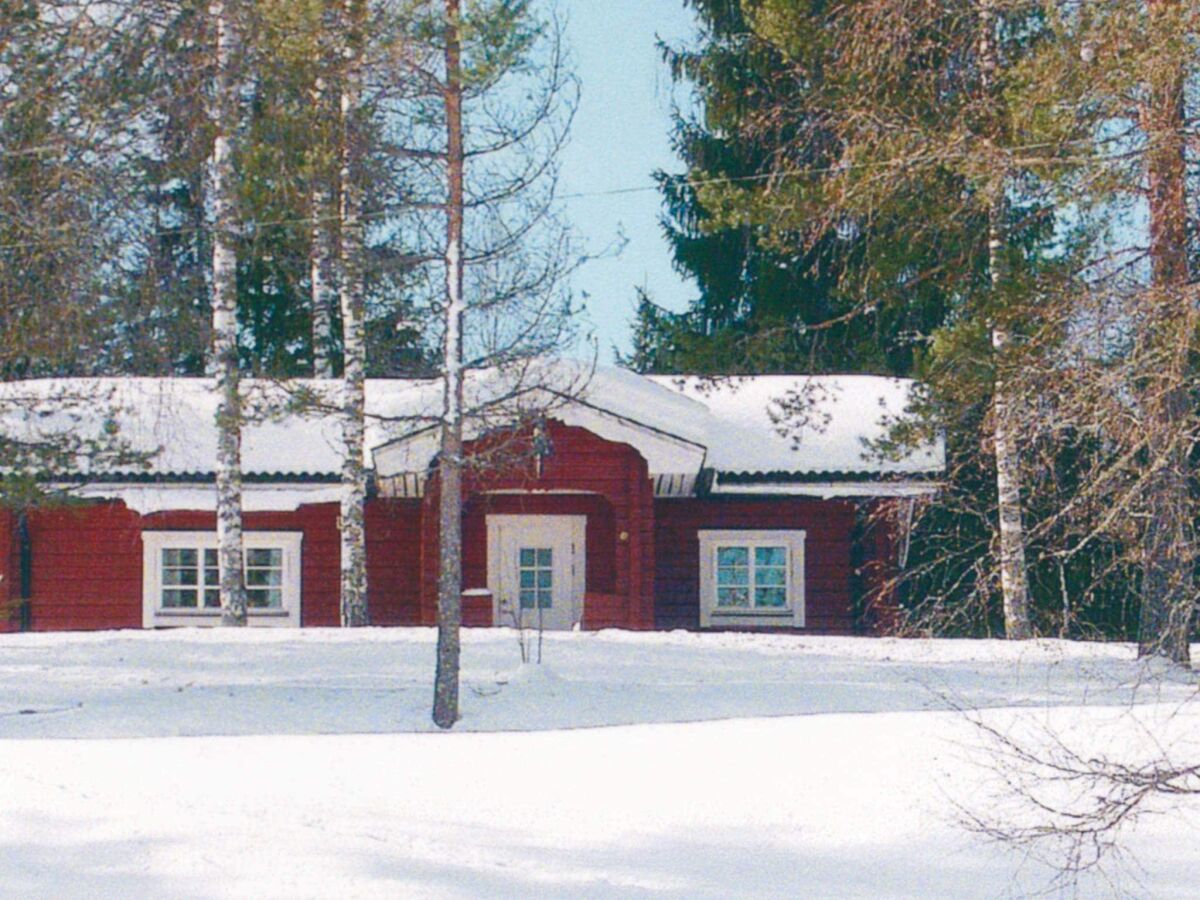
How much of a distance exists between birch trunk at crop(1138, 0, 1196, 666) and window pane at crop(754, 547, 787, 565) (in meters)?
10.1

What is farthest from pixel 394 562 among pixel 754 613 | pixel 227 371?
pixel 754 613

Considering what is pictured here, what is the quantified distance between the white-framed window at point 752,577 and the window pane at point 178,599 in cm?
706

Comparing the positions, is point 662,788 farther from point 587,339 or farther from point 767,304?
point 767,304

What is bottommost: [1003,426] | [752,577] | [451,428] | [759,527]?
[752,577]

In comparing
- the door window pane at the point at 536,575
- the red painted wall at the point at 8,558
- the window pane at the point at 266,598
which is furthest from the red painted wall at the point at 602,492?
the red painted wall at the point at 8,558

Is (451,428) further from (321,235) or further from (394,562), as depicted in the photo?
(394,562)

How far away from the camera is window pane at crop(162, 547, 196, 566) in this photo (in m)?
22.4

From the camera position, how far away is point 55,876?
8914 millimetres

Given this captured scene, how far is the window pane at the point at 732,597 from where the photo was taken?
22.5m

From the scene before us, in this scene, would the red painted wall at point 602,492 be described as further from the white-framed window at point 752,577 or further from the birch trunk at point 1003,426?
the birch trunk at point 1003,426

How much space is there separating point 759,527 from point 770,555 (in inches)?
16.9

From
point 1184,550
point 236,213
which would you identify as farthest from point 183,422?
point 1184,550

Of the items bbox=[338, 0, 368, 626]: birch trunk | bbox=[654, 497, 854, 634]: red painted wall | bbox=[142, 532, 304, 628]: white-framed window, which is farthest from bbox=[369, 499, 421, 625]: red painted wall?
bbox=[654, 497, 854, 634]: red painted wall

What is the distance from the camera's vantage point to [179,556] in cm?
2242
